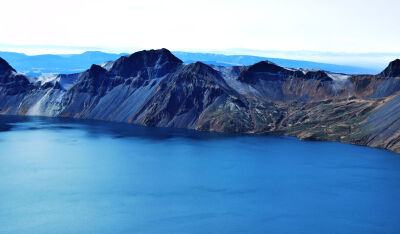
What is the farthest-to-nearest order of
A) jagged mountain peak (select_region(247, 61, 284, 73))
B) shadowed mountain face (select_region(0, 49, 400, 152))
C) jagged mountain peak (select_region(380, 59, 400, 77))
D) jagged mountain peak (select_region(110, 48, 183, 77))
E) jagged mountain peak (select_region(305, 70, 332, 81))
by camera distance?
1. jagged mountain peak (select_region(110, 48, 183, 77))
2. jagged mountain peak (select_region(247, 61, 284, 73))
3. jagged mountain peak (select_region(305, 70, 332, 81))
4. jagged mountain peak (select_region(380, 59, 400, 77))
5. shadowed mountain face (select_region(0, 49, 400, 152))

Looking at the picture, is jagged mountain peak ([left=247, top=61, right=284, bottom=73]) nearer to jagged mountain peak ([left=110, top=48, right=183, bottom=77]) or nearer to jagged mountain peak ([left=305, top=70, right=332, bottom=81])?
jagged mountain peak ([left=305, top=70, right=332, bottom=81])

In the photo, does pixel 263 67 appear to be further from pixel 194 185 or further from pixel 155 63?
pixel 194 185

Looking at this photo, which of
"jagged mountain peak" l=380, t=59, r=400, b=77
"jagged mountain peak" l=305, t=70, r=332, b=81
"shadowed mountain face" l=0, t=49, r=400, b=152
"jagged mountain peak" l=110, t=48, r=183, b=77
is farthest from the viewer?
"jagged mountain peak" l=110, t=48, r=183, b=77

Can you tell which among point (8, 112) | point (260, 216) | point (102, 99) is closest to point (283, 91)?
point (102, 99)

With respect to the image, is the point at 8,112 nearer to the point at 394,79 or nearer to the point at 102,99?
the point at 102,99

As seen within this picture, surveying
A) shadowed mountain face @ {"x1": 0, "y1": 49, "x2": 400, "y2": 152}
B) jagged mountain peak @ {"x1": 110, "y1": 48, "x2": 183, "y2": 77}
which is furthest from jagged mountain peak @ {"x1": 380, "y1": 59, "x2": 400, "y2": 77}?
jagged mountain peak @ {"x1": 110, "y1": 48, "x2": 183, "y2": 77}

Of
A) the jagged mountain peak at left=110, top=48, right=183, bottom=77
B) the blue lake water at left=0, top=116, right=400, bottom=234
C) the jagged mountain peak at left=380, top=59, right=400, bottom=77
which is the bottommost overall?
the blue lake water at left=0, top=116, right=400, bottom=234

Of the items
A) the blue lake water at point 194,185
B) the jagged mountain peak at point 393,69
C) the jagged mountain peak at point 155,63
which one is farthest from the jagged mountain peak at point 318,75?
the jagged mountain peak at point 155,63
